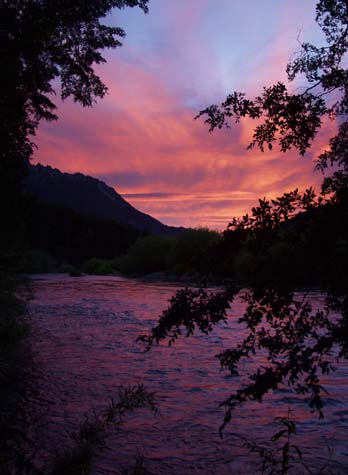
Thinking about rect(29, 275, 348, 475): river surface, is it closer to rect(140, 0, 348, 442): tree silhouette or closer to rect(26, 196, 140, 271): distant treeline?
rect(140, 0, 348, 442): tree silhouette

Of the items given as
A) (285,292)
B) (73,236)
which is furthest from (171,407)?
(73,236)

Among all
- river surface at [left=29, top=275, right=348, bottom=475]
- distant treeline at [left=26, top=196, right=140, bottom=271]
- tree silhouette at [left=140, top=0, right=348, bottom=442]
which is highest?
distant treeline at [left=26, top=196, right=140, bottom=271]

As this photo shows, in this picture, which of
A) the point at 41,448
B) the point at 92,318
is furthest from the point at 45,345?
the point at 41,448

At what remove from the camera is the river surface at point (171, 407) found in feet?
16.0

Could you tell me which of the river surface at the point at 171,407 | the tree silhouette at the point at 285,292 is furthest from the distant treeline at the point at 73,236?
the tree silhouette at the point at 285,292

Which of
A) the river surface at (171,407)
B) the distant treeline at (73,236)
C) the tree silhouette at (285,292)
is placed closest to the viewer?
the tree silhouette at (285,292)

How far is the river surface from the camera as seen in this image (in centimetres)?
489

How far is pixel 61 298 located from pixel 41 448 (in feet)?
61.2

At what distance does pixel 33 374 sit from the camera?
821 cm

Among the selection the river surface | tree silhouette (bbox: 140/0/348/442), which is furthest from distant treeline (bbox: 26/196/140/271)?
tree silhouette (bbox: 140/0/348/442)

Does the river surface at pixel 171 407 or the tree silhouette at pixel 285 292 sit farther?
the river surface at pixel 171 407

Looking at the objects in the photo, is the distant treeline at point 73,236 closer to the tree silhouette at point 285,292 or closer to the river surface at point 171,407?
the river surface at point 171,407

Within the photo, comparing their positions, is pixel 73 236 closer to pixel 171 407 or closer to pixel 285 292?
pixel 171 407

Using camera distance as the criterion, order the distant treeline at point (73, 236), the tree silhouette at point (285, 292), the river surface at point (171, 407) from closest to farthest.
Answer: the tree silhouette at point (285, 292), the river surface at point (171, 407), the distant treeline at point (73, 236)
